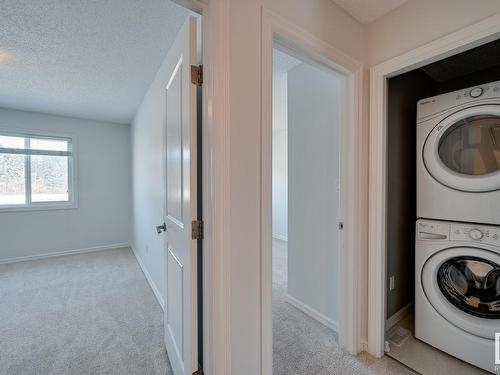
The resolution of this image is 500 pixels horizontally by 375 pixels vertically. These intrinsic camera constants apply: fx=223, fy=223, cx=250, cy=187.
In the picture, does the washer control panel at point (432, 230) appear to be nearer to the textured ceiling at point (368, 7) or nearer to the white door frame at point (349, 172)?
the white door frame at point (349, 172)

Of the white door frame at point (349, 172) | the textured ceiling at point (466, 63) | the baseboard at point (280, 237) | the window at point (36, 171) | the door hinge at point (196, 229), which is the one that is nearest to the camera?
the door hinge at point (196, 229)

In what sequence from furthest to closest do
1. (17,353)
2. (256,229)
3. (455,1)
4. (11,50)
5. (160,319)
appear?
(160,319)
(11,50)
(17,353)
(455,1)
(256,229)

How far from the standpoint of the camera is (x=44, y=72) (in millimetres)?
2336

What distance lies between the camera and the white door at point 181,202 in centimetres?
110

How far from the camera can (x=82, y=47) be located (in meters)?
1.92

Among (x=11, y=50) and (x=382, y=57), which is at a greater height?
(x=11, y=50)

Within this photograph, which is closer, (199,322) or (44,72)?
(199,322)

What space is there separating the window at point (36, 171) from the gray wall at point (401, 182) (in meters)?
4.88

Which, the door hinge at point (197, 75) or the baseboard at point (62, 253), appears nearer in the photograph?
the door hinge at point (197, 75)

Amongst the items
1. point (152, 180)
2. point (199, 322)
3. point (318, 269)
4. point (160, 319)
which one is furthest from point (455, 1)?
point (160, 319)

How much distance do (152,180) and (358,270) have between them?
2.28 metres

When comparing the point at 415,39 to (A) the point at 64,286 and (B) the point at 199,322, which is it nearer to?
(B) the point at 199,322

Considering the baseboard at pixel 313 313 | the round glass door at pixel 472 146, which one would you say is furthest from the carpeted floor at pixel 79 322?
the round glass door at pixel 472 146

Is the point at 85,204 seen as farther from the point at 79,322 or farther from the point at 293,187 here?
the point at 293,187
